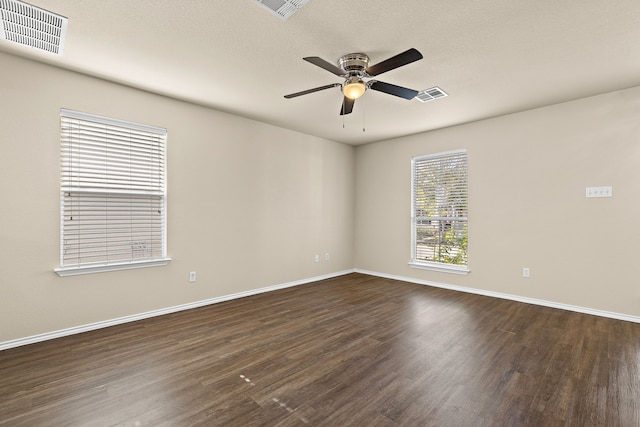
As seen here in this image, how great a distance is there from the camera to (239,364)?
2.36m

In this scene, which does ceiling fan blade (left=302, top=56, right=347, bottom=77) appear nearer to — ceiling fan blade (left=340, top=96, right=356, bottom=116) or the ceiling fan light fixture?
the ceiling fan light fixture

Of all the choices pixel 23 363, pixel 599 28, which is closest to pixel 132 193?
pixel 23 363

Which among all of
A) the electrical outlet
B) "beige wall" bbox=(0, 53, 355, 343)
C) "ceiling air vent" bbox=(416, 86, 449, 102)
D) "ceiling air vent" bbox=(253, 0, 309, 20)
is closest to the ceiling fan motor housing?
"ceiling air vent" bbox=(253, 0, 309, 20)

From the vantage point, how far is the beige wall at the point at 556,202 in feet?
11.1

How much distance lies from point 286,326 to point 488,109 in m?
3.92

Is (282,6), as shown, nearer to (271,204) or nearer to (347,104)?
(347,104)

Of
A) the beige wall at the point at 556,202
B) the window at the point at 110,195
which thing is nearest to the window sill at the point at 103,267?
the window at the point at 110,195

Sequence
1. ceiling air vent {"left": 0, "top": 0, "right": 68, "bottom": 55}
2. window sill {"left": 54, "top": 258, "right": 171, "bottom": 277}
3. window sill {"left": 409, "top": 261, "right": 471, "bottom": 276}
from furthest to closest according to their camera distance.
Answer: window sill {"left": 409, "top": 261, "right": 471, "bottom": 276}, window sill {"left": 54, "top": 258, "right": 171, "bottom": 277}, ceiling air vent {"left": 0, "top": 0, "right": 68, "bottom": 55}

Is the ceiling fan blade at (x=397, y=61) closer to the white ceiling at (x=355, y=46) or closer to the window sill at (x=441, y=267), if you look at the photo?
the white ceiling at (x=355, y=46)

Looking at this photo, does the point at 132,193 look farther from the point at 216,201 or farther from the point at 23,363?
the point at 23,363

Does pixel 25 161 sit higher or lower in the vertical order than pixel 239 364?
higher

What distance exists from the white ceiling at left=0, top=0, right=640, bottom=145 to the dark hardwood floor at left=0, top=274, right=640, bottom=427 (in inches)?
106

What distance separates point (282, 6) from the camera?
78.7 inches

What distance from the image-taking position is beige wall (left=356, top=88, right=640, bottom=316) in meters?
3.39
